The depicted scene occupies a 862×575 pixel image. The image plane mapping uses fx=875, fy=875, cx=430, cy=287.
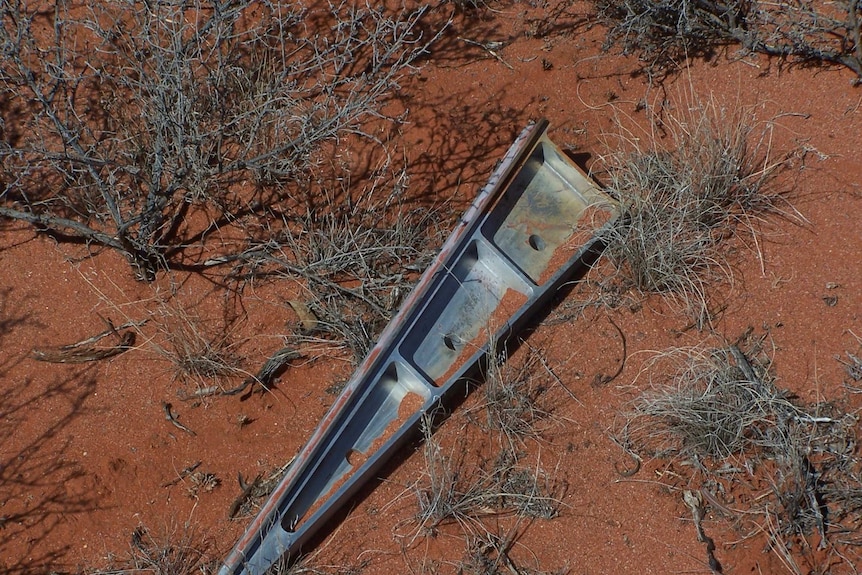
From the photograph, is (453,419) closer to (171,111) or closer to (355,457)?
(355,457)

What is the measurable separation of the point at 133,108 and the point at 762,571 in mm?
4004

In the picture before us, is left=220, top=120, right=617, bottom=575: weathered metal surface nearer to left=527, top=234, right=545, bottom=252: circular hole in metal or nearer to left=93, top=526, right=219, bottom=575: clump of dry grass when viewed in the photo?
left=527, top=234, right=545, bottom=252: circular hole in metal

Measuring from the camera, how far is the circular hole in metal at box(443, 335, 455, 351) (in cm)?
429

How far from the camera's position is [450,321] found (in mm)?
4336

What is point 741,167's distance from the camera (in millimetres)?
4418

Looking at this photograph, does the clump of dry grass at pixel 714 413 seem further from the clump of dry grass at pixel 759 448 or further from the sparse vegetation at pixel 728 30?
the sparse vegetation at pixel 728 30

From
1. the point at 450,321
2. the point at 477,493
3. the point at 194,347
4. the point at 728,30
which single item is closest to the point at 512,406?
the point at 477,493

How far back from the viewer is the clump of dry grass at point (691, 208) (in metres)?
4.21

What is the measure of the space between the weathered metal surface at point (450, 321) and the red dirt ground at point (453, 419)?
0.17 metres

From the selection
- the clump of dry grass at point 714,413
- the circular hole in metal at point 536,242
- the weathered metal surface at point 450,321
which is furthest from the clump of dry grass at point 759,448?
the circular hole in metal at point 536,242

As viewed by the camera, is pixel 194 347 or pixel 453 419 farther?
pixel 194 347

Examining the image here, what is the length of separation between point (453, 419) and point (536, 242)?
105 centimetres

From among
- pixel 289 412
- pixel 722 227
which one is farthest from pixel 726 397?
pixel 289 412

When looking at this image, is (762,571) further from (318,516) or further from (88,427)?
(88,427)
